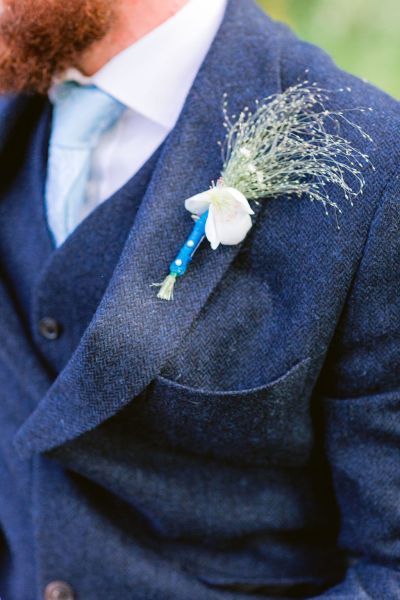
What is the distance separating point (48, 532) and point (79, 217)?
507mm

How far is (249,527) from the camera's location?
1169mm

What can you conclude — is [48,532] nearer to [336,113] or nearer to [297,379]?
[297,379]

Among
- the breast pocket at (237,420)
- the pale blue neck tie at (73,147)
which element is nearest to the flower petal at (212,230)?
the breast pocket at (237,420)

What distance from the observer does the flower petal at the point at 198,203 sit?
975 mm

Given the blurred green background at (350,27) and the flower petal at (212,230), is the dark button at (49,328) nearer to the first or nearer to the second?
the flower petal at (212,230)

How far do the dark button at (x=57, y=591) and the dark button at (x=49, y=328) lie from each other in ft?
1.31

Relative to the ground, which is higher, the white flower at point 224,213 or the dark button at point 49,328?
the white flower at point 224,213

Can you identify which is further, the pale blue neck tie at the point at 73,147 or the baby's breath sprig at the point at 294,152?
the pale blue neck tie at the point at 73,147

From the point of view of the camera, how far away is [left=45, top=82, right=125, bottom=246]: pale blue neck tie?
3.86ft

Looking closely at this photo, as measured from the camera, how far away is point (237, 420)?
1042 mm

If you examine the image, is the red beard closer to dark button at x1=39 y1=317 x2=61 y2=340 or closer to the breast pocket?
dark button at x1=39 y1=317 x2=61 y2=340

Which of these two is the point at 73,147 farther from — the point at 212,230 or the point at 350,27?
the point at 350,27

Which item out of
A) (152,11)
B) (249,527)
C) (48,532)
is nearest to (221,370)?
(249,527)

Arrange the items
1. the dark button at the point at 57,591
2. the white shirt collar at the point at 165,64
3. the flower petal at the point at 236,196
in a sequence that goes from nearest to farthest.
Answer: the flower petal at the point at 236,196
the white shirt collar at the point at 165,64
the dark button at the point at 57,591
